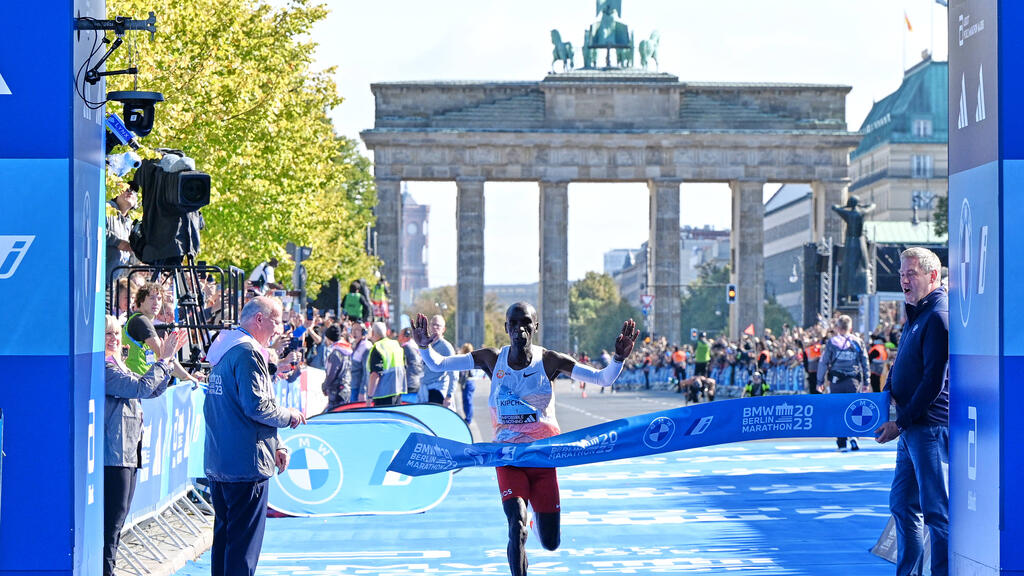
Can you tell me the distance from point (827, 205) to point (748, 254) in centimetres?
485

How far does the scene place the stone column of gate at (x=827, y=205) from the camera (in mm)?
83875

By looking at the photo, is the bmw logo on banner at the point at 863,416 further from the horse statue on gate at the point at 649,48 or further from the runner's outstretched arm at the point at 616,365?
the horse statue on gate at the point at 649,48

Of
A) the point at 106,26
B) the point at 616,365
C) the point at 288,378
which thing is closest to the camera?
the point at 106,26

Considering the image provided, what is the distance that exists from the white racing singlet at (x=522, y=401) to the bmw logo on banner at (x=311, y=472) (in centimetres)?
400

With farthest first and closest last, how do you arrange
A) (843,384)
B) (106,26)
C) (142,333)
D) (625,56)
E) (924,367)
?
(625,56), (843,384), (142,333), (924,367), (106,26)

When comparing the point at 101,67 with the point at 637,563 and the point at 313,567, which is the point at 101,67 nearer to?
the point at 313,567

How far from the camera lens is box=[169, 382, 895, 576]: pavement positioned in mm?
11812

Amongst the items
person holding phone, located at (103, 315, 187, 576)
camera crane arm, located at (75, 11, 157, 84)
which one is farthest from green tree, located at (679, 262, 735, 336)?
camera crane arm, located at (75, 11, 157, 84)

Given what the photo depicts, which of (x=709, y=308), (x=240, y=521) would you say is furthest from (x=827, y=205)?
(x=240, y=521)

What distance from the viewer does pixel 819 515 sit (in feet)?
48.9

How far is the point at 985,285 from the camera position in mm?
7387

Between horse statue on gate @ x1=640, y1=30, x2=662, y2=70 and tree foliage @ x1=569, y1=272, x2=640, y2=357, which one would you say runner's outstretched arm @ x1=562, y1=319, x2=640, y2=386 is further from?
tree foliage @ x1=569, y1=272, x2=640, y2=357

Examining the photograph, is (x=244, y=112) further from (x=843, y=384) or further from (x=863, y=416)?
(x=863, y=416)

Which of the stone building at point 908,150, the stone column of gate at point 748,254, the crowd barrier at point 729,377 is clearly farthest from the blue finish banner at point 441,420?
the stone building at point 908,150
